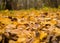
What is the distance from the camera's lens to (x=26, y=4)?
6.31m

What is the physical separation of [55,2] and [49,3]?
0.64ft

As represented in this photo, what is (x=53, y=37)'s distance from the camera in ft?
7.27

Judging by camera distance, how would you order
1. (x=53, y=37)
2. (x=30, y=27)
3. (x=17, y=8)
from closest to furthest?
(x=53, y=37) < (x=30, y=27) < (x=17, y=8)

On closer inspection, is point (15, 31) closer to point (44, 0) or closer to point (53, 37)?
point (53, 37)

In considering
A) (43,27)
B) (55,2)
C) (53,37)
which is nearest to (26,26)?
(43,27)

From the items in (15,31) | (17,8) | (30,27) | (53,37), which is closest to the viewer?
(53,37)

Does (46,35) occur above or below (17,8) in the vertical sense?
above

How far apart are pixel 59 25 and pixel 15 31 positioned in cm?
55

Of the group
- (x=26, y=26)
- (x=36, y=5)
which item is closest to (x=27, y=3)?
(x=36, y=5)

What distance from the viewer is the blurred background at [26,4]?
6.13 meters

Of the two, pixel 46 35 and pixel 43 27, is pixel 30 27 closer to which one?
pixel 43 27

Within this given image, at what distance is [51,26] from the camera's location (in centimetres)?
257

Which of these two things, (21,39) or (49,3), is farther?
(49,3)

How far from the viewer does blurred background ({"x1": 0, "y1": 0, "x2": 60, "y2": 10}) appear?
6.13 metres
